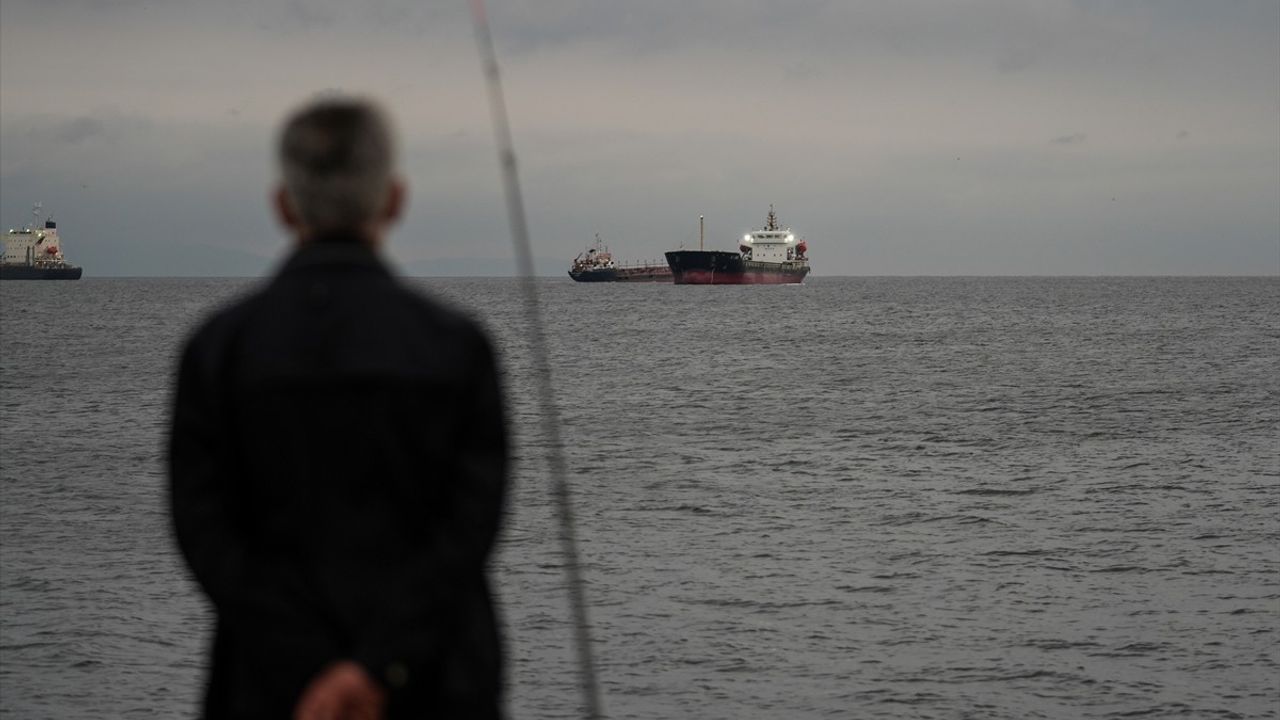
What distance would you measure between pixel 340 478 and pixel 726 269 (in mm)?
160271

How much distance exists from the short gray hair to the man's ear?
16 millimetres

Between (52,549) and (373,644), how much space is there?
68.3 ft

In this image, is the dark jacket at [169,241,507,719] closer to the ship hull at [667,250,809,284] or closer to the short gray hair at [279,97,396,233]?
the short gray hair at [279,97,396,233]

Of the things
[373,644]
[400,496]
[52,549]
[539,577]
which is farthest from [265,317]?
[52,549]

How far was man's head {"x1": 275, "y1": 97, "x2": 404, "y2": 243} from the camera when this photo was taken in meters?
2.22

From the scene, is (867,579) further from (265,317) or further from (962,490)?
(265,317)

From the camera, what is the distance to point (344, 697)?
7.07 feet

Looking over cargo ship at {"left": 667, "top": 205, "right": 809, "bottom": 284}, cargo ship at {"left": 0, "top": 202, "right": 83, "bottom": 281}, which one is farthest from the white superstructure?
cargo ship at {"left": 0, "top": 202, "right": 83, "bottom": 281}

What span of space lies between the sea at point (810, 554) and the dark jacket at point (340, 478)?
501 millimetres

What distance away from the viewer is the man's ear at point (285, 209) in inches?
91.5

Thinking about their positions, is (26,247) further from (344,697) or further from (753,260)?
(344,697)

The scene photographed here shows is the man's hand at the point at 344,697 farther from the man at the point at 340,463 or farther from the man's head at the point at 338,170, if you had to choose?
the man's head at the point at 338,170

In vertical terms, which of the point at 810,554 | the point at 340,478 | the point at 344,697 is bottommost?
the point at 810,554

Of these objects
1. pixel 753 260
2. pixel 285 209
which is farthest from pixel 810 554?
pixel 753 260
